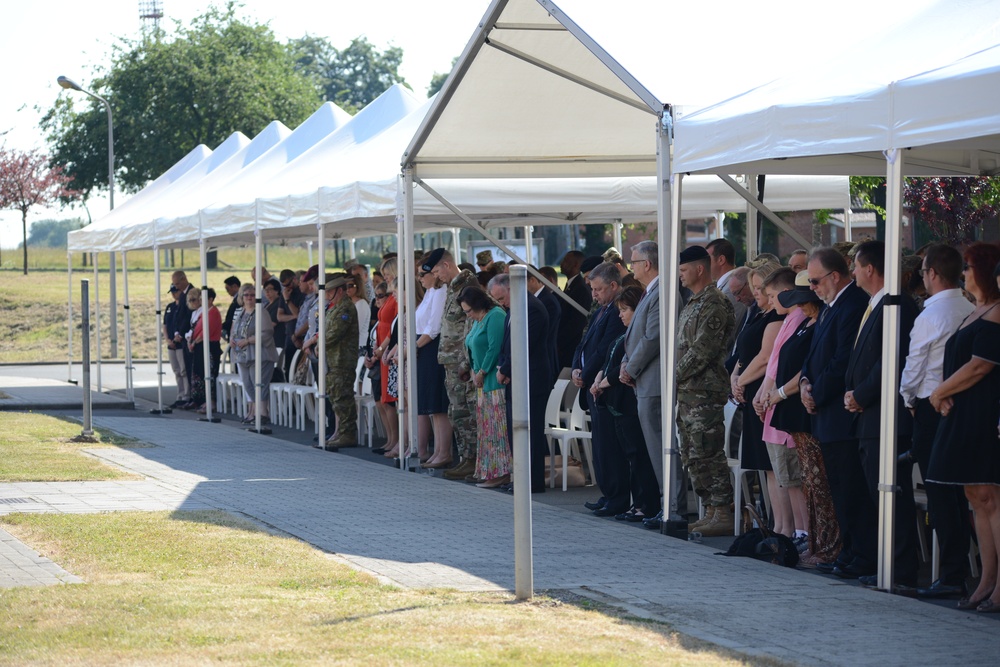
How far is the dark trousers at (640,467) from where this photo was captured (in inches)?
398

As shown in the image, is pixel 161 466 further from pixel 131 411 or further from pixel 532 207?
pixel 131 411

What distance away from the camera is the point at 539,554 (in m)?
8.54

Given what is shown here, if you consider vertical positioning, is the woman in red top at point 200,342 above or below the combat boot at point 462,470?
above

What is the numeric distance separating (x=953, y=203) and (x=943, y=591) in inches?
689

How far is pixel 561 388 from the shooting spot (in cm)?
1252

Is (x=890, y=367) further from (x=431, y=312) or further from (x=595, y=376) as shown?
(x=431, y=312)

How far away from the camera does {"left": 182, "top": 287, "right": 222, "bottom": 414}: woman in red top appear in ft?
67.2

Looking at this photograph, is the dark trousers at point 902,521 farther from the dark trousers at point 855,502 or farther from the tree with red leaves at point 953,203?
the tree with red leaves at point 953,203

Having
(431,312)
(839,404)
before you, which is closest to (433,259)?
(431,312)

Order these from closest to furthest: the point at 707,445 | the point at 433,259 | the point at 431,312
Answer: the point at 707,445, the point at 433,259, the point at 431,312

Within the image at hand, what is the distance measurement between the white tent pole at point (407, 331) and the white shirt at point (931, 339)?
6.42 meters

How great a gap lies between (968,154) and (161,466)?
26.5 ft

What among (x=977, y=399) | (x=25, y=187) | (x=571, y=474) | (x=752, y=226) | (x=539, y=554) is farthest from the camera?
(x=25, y=187)

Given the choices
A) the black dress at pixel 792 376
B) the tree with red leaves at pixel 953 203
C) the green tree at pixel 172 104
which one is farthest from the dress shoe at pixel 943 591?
the green tree at pixel 172 104
